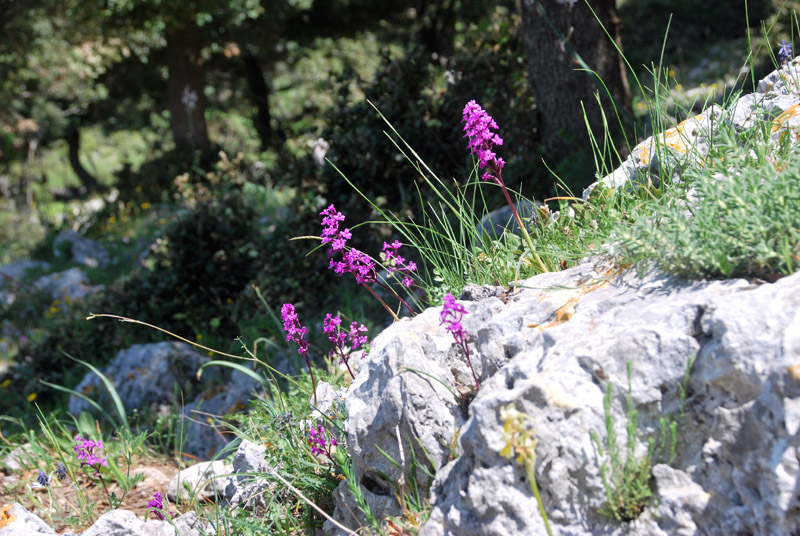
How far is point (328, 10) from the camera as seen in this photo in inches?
504

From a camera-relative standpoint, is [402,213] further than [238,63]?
No

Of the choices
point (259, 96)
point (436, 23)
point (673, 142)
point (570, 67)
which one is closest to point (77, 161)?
point (259, 96)

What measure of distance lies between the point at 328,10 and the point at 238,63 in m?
3.09

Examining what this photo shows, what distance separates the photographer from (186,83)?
12.4 meters

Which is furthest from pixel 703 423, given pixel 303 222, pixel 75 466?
pixel 303 222

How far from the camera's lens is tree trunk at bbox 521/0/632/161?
486cm

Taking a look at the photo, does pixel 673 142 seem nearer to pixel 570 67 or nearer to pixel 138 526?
pixel 570 67

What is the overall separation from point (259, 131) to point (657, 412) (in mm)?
13801

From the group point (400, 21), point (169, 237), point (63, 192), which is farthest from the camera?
point (63, 192)

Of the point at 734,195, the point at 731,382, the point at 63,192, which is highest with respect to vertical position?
the point at 734,195

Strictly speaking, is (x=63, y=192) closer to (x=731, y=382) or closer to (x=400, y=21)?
(x=400, y=21)

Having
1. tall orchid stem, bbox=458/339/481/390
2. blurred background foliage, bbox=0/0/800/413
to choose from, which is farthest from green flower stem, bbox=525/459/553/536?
blurred background foliage, bbox=0/0/800/413

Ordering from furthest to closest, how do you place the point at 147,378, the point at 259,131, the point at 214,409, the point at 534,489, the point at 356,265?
the point at 259,131
the point at 147,378
the point at 214,409
the point at 356,265
the point at 534,489

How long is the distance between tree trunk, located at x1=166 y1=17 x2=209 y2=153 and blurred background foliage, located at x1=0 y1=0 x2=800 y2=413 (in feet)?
0.11
